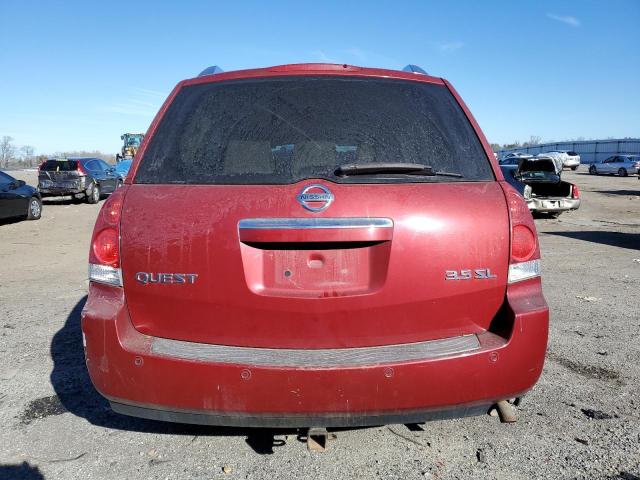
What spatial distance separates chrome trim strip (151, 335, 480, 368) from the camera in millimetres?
2049

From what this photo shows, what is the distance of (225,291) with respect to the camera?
82.4 inches

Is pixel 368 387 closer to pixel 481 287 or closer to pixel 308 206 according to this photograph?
pixel 481 287

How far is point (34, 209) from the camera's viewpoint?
14641 mm

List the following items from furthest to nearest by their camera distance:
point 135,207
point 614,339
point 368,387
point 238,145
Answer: point 614,339
point 238,145
point 135,207
point 368,387

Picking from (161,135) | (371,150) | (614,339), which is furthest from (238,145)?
(614,339)

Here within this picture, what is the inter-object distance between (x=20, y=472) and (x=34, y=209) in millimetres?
14163

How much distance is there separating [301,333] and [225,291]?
0.36 m

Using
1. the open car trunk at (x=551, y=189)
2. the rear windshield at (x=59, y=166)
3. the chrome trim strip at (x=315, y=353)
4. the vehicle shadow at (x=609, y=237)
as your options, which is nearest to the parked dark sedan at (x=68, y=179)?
the rear windshield at (x=59, y=166)

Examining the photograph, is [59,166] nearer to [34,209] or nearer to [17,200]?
[34,209]

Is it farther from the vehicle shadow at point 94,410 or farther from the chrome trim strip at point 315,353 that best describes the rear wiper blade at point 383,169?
the vehicle shadow at point 94,410

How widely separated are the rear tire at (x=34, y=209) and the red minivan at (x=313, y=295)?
46.5 feet

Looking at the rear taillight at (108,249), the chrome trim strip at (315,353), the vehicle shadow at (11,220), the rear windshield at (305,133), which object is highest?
the rear windshield at (305,133)

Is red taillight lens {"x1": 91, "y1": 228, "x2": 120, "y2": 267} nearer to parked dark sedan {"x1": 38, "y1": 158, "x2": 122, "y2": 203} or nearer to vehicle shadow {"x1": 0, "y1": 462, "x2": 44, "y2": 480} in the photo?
vehicle shadow {"x1": 0, "y1": 462, "x2": 44, "y2": 480}

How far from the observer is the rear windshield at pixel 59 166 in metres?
19.0
